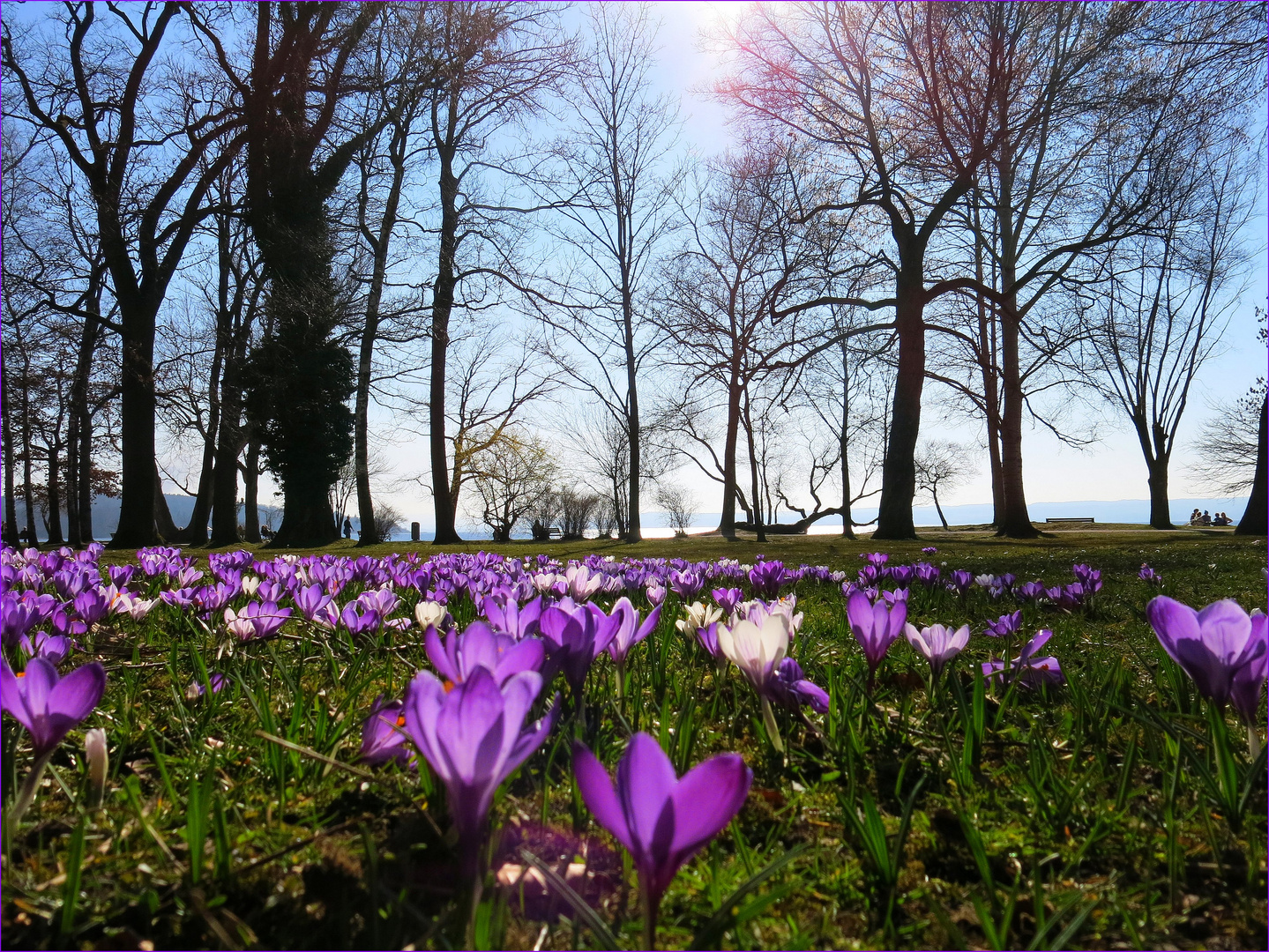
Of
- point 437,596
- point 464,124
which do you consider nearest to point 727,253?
point 464,124

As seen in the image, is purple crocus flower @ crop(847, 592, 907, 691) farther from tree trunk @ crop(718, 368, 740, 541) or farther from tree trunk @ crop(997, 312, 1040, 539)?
tree trunk @ crop(718, 368, 740, 541)

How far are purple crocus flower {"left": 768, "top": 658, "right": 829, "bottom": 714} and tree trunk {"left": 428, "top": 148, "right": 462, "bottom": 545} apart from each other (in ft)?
55.6

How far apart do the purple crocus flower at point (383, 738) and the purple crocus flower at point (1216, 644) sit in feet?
3.73

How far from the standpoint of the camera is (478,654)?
35.8 inches

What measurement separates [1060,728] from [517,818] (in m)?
1.15

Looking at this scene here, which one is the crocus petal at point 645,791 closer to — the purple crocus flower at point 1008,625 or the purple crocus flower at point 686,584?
the purple crocus flower at point 1008,625

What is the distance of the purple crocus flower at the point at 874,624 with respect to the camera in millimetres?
1443

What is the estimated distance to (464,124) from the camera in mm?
18891

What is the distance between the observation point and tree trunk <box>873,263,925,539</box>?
1410cm

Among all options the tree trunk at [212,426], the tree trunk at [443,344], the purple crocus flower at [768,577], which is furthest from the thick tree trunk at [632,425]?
the purple crocus flower at [768,577]

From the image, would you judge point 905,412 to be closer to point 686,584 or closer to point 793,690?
point 686,584

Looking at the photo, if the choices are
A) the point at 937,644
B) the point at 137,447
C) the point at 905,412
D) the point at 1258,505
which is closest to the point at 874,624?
the point at 937,644

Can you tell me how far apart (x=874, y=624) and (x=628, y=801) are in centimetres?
99

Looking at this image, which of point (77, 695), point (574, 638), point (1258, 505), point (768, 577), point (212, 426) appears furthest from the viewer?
point (212, 426)
